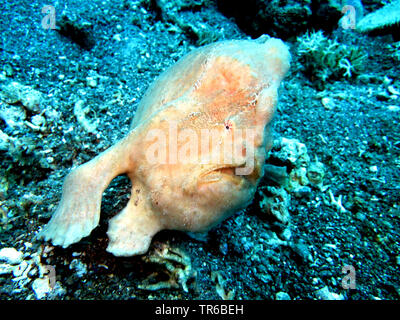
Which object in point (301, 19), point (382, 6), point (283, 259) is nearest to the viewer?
point (283, 259)

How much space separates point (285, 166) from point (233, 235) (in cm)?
123

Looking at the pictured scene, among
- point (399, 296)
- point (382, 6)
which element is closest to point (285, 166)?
point (399, 296)

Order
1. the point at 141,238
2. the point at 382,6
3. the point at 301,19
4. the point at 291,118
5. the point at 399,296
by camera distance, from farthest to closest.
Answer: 1. the point at 382,6
2. the point at 301,19
3. the point at 291,118
4. the point at 399,296
5. the point at 141,238

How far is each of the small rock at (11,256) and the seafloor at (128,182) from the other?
0.03 meters

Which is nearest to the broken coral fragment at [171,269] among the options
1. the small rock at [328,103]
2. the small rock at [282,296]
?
the small rock at [282,296]

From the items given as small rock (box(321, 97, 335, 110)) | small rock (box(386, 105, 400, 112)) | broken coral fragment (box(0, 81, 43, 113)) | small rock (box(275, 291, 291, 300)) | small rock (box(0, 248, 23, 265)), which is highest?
broken coral fragment (box(0, 81, 43, 113))

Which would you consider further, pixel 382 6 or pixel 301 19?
pixel 382 6

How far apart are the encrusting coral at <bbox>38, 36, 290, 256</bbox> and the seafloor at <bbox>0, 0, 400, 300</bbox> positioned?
28 cm

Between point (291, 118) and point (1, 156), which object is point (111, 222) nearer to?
point (1, 156)

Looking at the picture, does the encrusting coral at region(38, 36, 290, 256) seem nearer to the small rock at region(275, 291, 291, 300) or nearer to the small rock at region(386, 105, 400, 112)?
the small rock at region(275, 291, 291, 300)

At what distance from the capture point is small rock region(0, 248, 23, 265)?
204cm

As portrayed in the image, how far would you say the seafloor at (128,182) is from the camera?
2.12m

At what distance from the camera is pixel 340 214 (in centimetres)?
290

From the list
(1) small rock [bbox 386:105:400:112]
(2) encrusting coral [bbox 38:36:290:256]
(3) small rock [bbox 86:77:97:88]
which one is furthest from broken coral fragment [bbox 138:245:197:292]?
(1) small rock [bbox 386:105:400:112]
